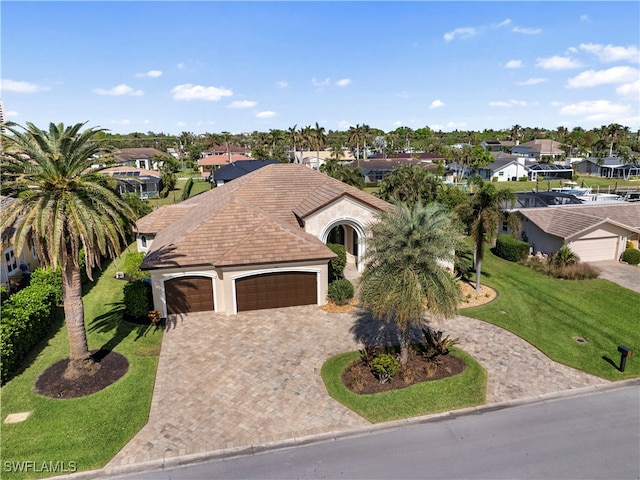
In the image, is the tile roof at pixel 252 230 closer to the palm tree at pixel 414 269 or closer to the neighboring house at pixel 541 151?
the palm tree at pixel 414 269

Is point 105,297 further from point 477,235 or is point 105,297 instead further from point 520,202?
point 520,202

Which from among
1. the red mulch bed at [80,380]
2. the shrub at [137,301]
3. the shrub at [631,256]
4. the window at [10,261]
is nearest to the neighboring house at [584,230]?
the shrub at [631,256]

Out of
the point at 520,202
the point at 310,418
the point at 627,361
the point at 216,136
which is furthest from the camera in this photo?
the point at 216,136

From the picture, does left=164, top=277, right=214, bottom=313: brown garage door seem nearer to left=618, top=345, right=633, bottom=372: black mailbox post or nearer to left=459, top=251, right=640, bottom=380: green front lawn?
left=459, top=251, right=640, bottom=380: green front lawn

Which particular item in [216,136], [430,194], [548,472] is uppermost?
[216,136]

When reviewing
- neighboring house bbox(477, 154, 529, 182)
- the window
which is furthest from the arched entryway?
neighboring house bbox(477, 154, 529, 182)

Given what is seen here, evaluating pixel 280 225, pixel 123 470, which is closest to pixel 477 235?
pixel 280 225
